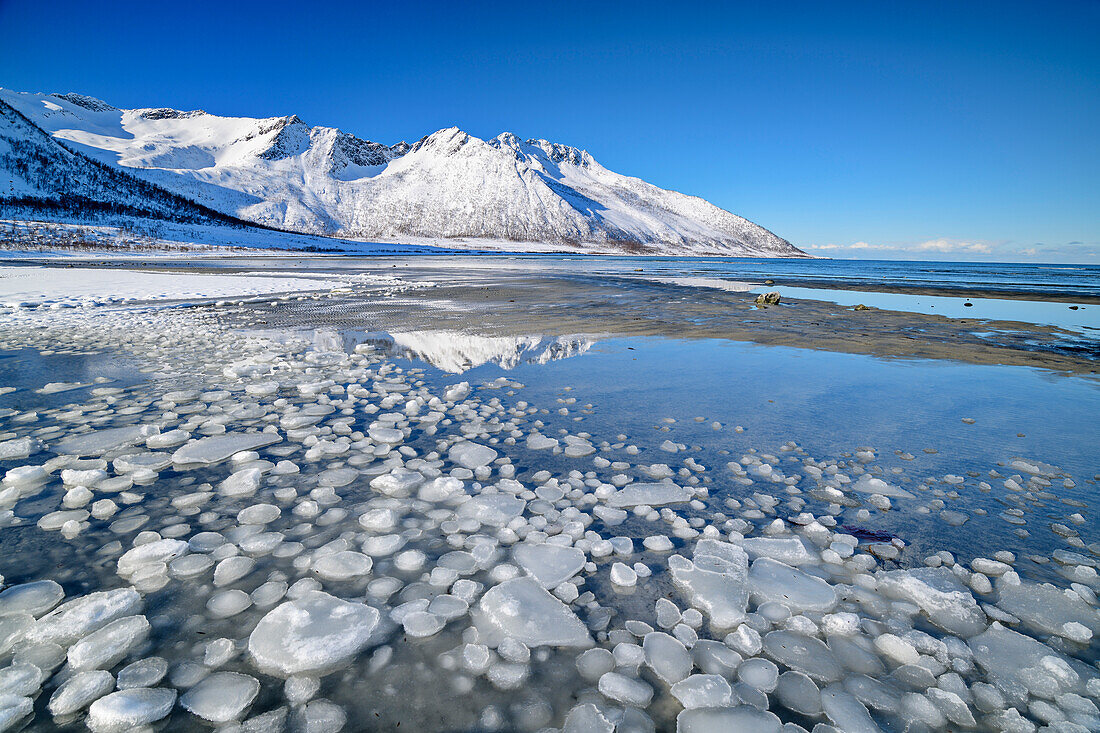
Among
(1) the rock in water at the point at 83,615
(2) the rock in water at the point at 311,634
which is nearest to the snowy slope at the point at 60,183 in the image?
(1) the rock in water at the point at 83,615

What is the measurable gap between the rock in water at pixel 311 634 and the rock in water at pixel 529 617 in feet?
1.56

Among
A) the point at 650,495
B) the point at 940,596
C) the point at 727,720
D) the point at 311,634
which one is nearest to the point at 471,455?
the point at 650,495

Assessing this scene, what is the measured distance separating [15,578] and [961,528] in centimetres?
480

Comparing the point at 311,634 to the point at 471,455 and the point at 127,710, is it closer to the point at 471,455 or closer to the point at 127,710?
the point at 127,710

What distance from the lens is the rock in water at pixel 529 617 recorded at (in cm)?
193

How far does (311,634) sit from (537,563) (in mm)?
1020

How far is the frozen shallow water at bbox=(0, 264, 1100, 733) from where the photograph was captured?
5.39 ft

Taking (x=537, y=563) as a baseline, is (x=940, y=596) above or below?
above

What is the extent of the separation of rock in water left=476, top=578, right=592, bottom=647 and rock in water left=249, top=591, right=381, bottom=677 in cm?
48

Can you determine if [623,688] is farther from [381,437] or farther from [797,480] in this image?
[381,437]

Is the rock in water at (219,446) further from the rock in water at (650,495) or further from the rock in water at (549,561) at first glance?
the rock in water at (650,495)

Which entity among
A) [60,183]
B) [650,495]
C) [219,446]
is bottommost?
[219,446]

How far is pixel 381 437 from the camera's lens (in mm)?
3850

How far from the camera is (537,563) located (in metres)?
2.38
